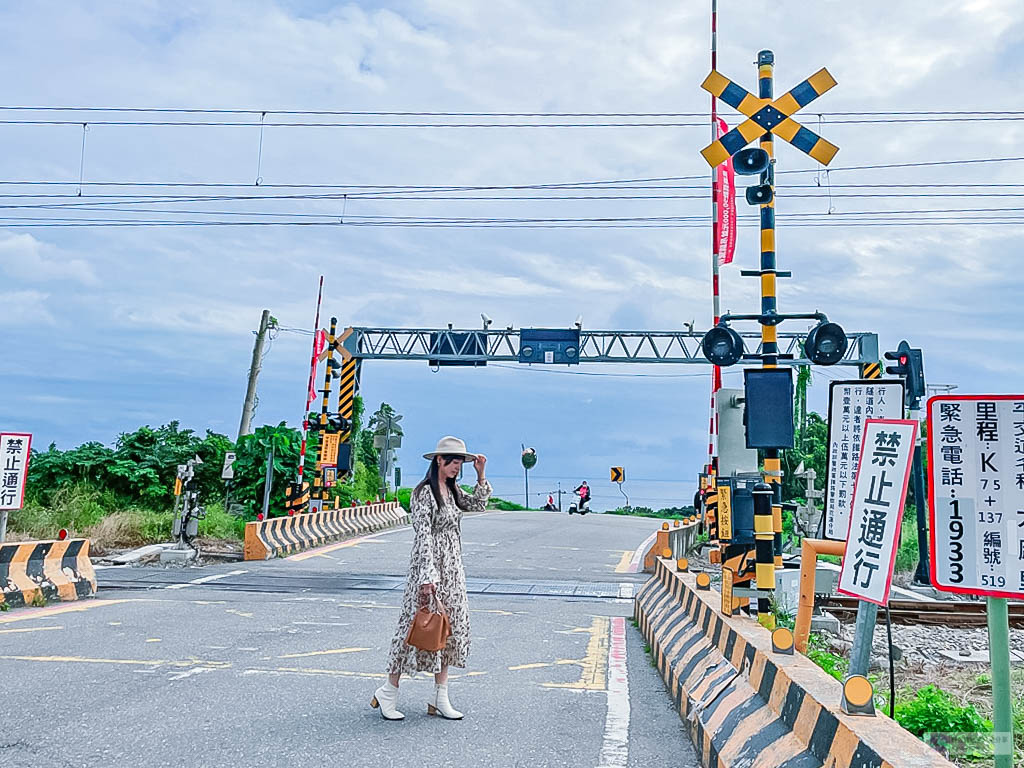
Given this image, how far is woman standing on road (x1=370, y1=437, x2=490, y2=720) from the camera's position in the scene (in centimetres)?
683

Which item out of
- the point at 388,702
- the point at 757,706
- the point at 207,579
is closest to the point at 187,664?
the point at 388,702

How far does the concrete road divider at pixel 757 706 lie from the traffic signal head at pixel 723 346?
2.05 meters

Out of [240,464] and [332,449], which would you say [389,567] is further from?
[240,464]

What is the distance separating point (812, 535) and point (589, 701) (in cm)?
1651

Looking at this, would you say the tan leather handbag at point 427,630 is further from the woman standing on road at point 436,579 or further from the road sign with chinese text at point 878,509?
the road sign with chinese text at point 878,509

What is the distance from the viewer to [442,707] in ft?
22.9

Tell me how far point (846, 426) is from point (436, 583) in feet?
10.2

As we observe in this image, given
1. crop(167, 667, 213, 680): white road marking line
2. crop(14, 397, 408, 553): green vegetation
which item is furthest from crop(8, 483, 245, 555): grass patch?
crop(167, 667, 213, 680): white road marking line

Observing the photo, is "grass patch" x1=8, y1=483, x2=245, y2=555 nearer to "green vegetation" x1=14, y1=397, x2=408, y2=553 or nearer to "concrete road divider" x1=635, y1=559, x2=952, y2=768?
"green vegetation" x1=14, y1=397, x2=408, y2=553

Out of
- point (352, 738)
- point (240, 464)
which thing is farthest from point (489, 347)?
point (352, 738)

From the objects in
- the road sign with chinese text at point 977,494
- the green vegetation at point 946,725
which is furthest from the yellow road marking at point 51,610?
the road sign with chinese text at point 977,494

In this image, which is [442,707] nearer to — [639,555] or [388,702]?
[388,702]

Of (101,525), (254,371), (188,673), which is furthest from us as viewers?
(254,371)

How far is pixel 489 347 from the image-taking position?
38938 mm
